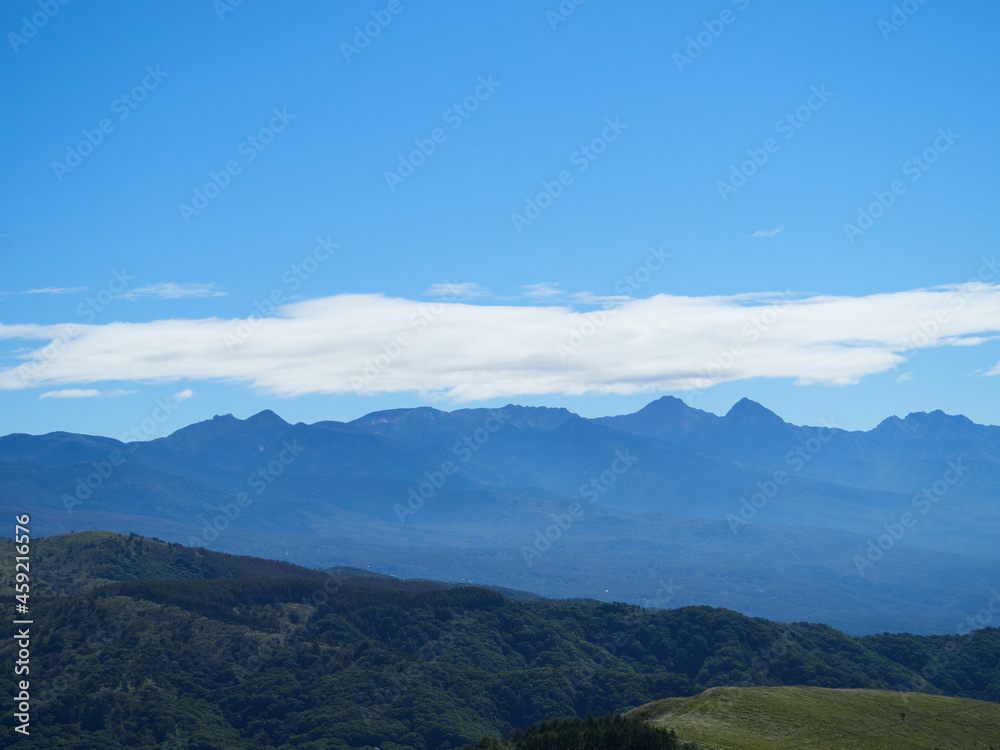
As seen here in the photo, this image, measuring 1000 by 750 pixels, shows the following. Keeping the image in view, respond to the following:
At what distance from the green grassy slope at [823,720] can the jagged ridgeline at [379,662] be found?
1831 inches

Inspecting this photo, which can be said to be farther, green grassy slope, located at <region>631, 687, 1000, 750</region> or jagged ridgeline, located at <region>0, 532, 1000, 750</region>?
jagged ridgeline, located at <region>0, 532, 1000, 750</region>

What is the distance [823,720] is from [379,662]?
306 ft

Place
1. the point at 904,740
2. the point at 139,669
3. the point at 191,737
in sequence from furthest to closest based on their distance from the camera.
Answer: the point at 139,669, the point at 191,737, the point at 904,740

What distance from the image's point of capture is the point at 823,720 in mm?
75250

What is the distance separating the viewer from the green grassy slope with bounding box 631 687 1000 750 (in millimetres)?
69375

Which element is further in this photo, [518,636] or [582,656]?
[518,636]

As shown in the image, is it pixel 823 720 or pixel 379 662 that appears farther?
pixel 379 662

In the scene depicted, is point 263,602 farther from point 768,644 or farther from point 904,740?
point 904,740

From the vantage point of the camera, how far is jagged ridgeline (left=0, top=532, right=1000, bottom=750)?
422 ft

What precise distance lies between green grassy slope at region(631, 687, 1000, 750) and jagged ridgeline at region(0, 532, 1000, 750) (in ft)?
153

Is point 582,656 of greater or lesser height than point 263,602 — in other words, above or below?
below

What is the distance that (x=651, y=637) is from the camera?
584ft

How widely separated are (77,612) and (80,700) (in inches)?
1009

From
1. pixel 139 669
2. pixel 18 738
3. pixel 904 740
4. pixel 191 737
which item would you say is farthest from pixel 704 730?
pixel 139 669
